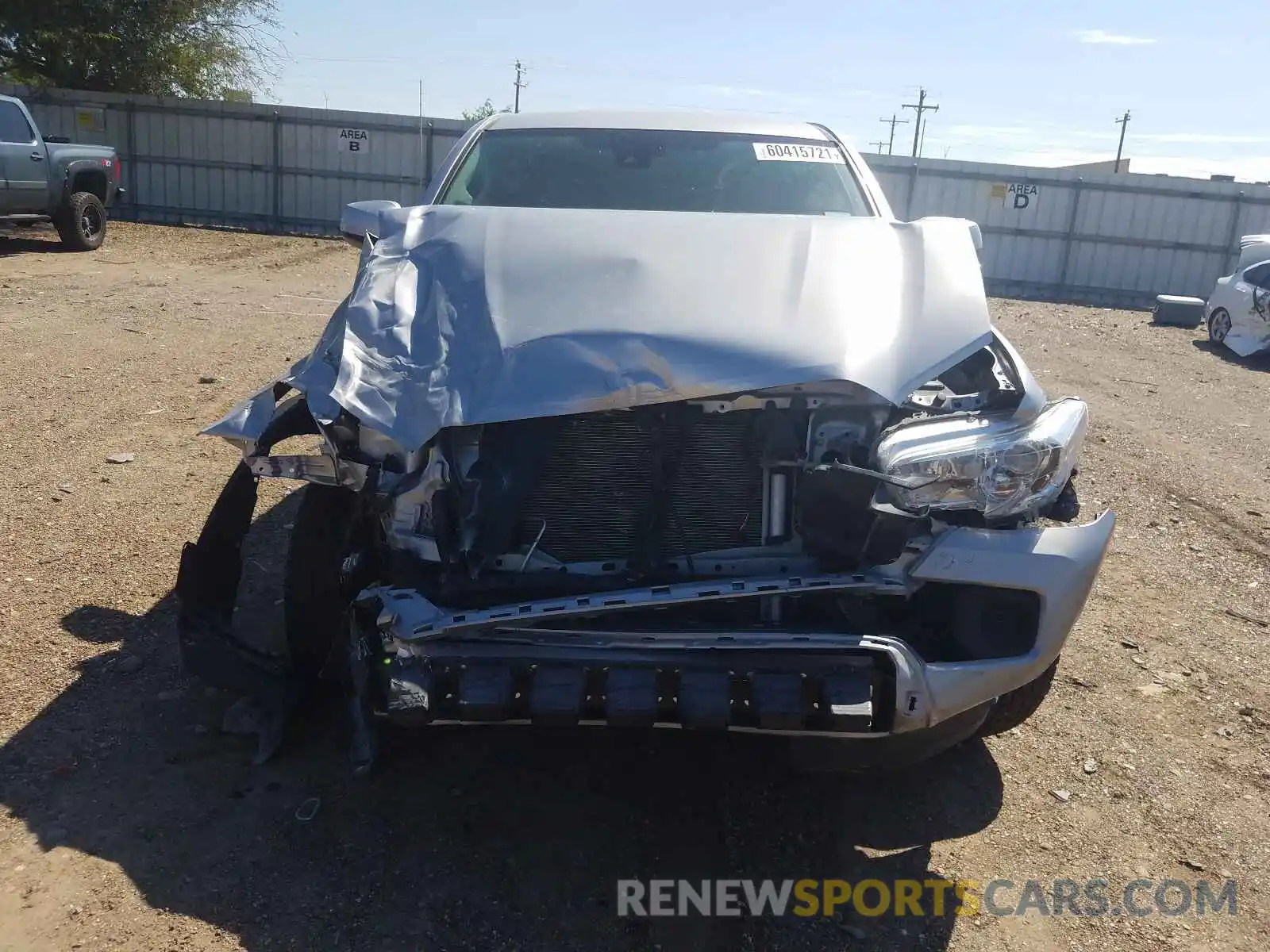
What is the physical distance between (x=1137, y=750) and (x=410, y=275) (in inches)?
108

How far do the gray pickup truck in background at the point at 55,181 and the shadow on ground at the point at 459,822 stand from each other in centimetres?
1238

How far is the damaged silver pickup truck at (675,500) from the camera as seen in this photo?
8.84ft

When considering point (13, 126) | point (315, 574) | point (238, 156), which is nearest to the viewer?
point (315, 574)

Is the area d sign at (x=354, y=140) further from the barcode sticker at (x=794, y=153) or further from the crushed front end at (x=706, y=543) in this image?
the crushed front end at (x=706, y=543)

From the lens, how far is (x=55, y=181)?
14414 millimetres

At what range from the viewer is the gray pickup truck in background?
45.0ft

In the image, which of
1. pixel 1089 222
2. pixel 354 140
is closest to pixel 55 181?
pixel 354 140

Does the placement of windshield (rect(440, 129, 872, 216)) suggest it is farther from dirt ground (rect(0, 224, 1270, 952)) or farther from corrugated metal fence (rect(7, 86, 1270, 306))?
corrugated metal fence (rect(7, 86, 1270, 306))

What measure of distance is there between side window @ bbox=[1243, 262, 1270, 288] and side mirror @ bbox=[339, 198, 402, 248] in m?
12.5

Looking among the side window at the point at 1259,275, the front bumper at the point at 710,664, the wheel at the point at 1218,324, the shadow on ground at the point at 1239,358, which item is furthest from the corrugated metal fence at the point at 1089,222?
the front bumper at the point at 710,664

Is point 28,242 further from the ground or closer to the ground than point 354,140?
closer to the ground

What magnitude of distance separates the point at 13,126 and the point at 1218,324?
49.9 feet

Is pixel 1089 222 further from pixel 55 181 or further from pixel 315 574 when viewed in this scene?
pixel 315 574

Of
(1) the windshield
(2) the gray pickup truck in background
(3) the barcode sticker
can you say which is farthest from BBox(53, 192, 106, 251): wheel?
(3) the barcode sticker
